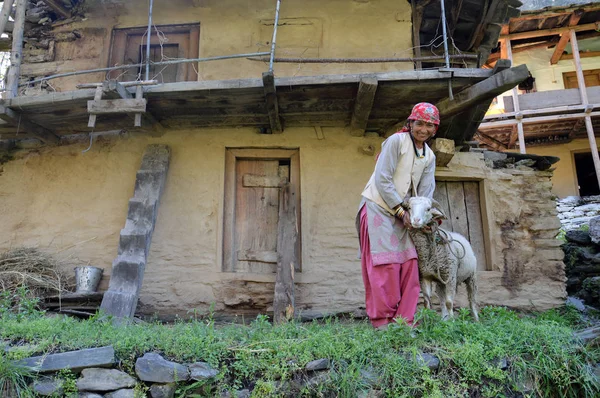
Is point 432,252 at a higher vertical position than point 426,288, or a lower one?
higher

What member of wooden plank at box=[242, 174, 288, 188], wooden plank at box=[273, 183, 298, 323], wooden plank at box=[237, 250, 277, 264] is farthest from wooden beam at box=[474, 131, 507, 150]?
wooden plank at box=[237, 250, 277, 264]

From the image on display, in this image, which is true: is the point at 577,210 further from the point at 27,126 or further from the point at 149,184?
the point at 27,126

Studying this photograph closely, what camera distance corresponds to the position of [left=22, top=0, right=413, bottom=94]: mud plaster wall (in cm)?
705

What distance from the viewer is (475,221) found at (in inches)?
264

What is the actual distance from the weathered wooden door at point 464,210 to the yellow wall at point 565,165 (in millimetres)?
9555

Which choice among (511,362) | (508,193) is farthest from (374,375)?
(508,193)

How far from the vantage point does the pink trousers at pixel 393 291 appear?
150 inches

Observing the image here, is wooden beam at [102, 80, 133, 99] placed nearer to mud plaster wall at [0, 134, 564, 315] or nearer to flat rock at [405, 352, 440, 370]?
mud plaster wall at [0, 134, 564, 315]

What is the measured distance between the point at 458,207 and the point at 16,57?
6.36 meters

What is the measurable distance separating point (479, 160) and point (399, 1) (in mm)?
2680

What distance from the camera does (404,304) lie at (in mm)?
3812

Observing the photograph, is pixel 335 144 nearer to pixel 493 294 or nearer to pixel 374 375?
pixel 493 294

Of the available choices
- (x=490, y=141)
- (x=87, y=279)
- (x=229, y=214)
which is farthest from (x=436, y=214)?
(x=490, y=141)

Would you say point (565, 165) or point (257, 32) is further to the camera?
point (565, 165)
